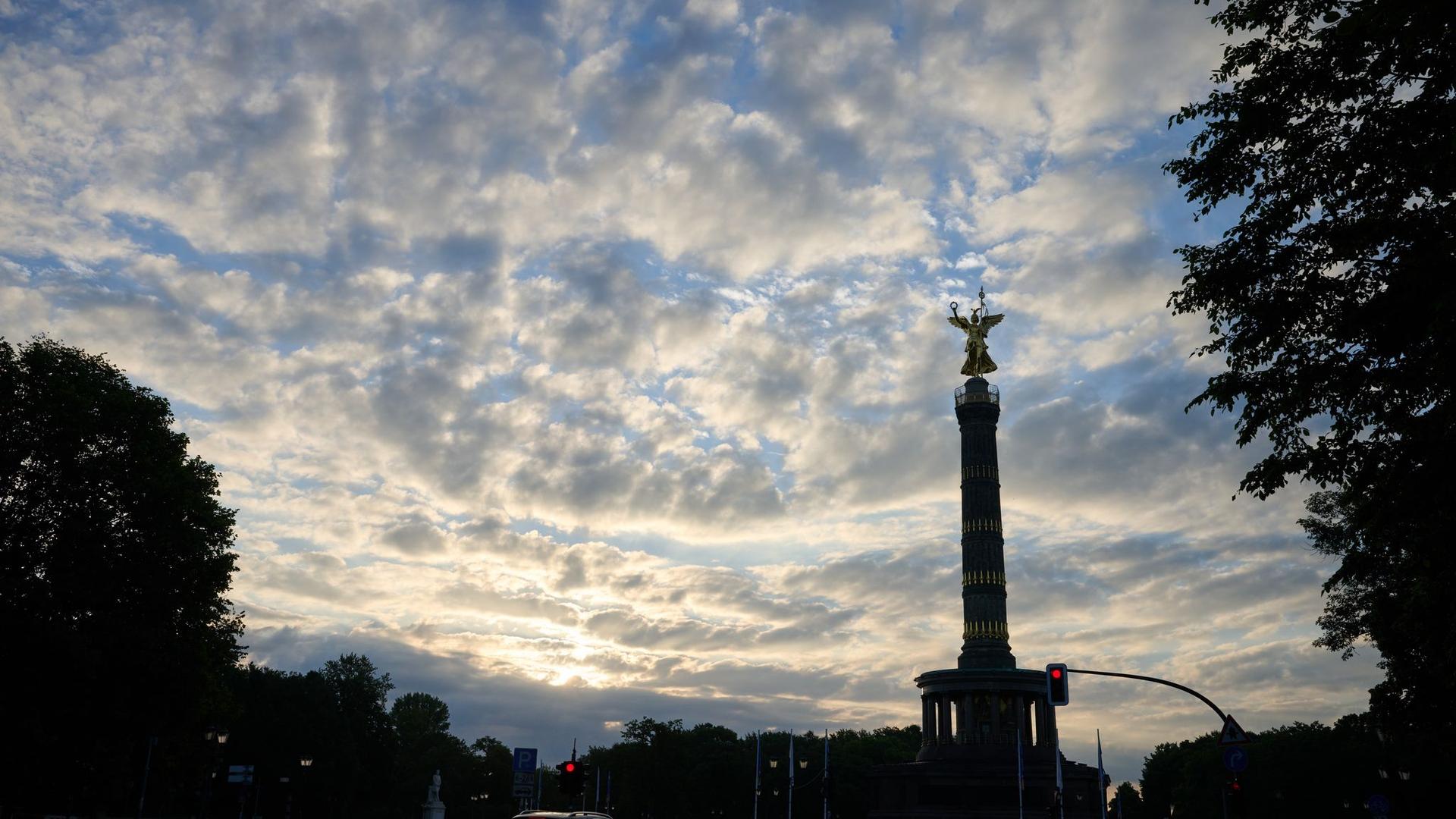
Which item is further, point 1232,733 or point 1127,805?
point 1127,805

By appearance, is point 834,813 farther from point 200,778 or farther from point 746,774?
point 200,778

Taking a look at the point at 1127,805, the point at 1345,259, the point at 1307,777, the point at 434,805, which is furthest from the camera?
the point at 1127,805

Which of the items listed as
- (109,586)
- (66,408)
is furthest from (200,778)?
(66,408)

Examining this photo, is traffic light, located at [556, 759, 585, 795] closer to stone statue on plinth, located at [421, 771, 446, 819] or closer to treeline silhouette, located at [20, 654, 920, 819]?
treeline silhouette, located at [20, 654, 920, 819]

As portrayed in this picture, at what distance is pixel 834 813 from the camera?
10438 cm

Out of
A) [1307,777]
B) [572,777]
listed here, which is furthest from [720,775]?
[572,777]

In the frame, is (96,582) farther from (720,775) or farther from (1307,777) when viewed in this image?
(1307,777)

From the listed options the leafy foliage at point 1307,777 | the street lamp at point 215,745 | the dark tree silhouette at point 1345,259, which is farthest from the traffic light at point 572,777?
the leafy foliage at point 1307,777

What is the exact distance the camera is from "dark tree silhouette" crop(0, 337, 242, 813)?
1526 inches

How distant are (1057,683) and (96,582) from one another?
3641cm

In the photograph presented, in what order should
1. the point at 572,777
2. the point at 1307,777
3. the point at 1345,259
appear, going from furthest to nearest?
1. the point at 1307,777
2. the point at 572,777
3. the point at 1345,259

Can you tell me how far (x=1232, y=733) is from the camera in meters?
24.8

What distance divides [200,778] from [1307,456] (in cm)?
5277

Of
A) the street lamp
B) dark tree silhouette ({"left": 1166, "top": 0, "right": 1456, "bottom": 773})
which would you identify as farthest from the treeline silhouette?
dark tree silhouette ({"left": 1166, "top": 0, "right": 1456, "bottom": 773})
